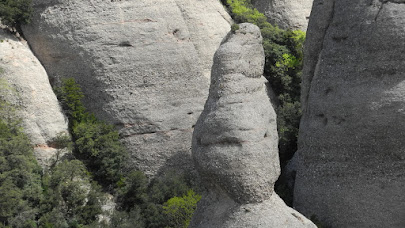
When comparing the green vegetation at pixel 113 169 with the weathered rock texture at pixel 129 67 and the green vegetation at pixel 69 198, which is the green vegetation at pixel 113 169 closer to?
the weathered rock texture at pixel 129 67

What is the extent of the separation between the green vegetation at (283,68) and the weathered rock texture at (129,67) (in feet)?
12.4

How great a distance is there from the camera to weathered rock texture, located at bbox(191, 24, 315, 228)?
18.6 meters

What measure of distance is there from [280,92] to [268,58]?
5.06ft

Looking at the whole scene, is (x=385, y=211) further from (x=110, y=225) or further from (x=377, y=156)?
(x=110, y=225)

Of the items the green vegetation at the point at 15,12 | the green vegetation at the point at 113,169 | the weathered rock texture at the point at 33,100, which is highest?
the green vegetation at the point at 15,12

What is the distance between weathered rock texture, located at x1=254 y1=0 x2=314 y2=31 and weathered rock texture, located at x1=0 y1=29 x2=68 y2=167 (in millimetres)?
13142

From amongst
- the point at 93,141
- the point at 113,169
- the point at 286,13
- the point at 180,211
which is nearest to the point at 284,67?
the point at 286,13

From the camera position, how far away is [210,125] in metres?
19.2

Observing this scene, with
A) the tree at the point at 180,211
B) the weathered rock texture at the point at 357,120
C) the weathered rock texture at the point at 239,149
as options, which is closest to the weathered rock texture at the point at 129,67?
the tree at the point at 180,211

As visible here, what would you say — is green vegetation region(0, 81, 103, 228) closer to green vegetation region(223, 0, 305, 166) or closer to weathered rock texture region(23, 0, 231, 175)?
weathered rock texture region(23, 0, 231, 175)

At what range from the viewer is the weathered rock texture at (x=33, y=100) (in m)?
25.8

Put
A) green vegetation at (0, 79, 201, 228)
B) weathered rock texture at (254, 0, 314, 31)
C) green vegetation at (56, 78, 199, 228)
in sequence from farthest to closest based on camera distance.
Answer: weathered rock texture at (254, 0, 314, 31) → green vegetation at (56, 78, 199, 228) → green vegetation at (0, 79, 201, 228)

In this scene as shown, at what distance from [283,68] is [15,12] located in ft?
37.6

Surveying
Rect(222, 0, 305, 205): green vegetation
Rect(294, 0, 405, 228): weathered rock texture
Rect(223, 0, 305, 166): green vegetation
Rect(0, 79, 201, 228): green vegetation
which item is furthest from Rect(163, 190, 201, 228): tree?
Rect(223, 0, 305, 166): green vegetation
